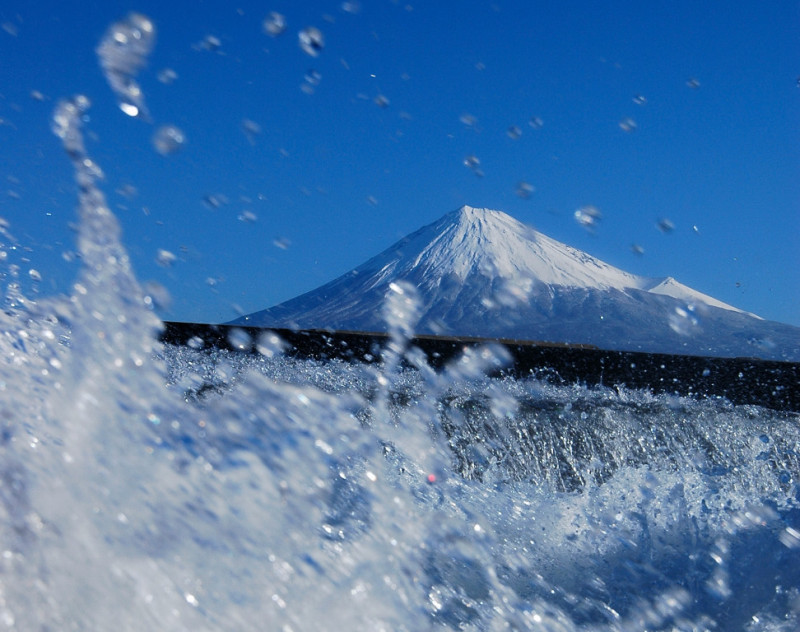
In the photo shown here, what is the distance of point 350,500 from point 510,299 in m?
101

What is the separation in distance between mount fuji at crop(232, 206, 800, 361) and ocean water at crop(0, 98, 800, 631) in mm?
64505

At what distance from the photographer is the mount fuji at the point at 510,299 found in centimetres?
7850

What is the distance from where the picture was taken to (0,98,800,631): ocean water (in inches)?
56.6

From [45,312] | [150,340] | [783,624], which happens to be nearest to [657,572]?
[783,624]

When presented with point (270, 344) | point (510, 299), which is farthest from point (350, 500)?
point (510, 299)

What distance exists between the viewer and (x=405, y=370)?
616 centimetres

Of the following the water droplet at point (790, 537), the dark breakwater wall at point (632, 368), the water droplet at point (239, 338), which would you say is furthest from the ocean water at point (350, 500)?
the water droplet at point (239, 338)

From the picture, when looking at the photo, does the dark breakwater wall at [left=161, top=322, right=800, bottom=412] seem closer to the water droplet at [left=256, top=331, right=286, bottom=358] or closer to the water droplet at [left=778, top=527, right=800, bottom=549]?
the water droplet at [left=256, top=331, right=286, bottom=358]

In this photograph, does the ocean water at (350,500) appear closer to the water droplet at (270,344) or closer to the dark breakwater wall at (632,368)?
the dark breakwater wall at (632,368)

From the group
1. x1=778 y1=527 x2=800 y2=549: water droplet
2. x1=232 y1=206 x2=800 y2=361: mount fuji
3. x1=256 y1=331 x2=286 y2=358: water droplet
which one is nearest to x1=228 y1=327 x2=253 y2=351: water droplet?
x1=256 y1=331 x2=286 y2=358: water droplet

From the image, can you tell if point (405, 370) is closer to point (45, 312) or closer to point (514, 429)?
point (514, 429)

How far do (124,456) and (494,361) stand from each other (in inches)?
173

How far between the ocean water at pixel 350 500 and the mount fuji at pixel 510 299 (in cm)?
6450

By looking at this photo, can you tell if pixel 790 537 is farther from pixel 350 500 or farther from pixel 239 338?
pixel 239 338
